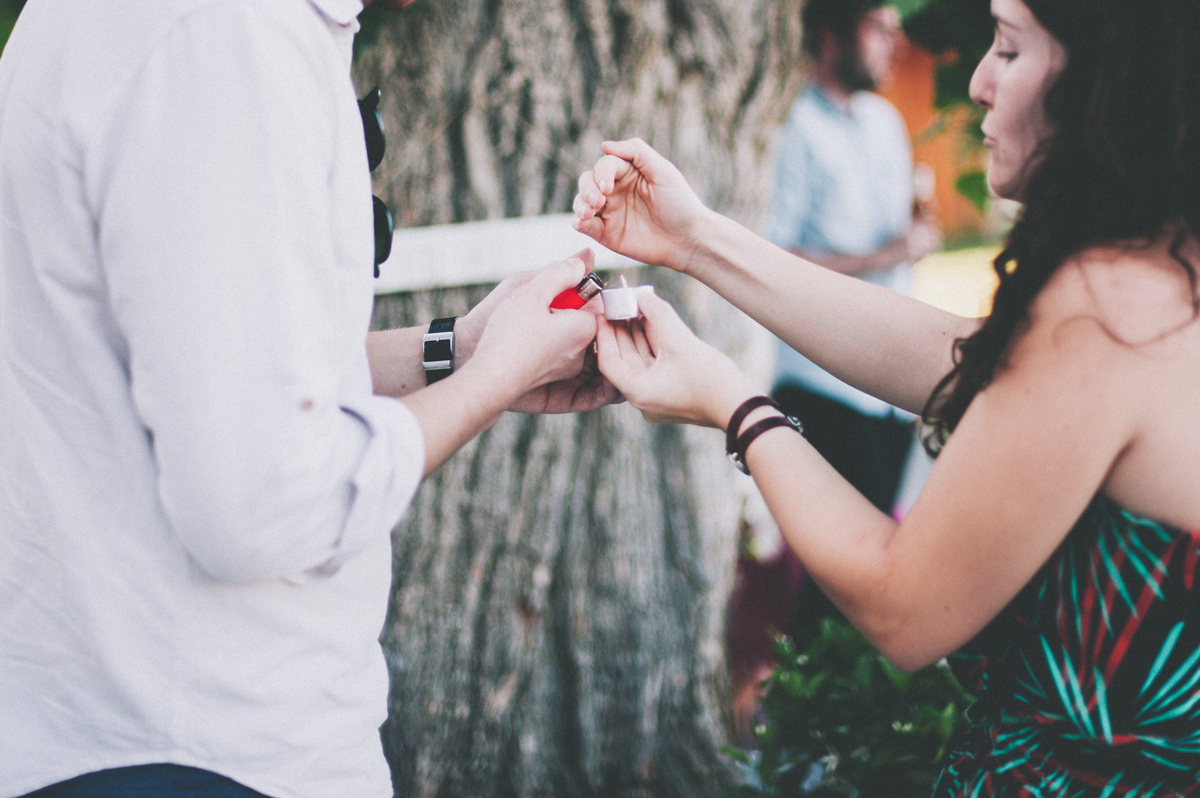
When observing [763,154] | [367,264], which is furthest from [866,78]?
[367,264]

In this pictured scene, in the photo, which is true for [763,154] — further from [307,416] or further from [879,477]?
[307,416]

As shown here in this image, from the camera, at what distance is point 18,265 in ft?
2.93

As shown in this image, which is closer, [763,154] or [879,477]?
[763,154]

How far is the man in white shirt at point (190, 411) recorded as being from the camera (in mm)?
784

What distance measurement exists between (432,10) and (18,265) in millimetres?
1555

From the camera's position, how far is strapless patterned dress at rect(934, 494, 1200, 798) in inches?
40.2

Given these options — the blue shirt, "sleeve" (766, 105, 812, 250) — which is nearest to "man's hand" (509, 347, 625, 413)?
the blue shirt

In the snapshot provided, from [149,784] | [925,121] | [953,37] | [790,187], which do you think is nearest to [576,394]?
[149,784]

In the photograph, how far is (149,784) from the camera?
0.90 metres

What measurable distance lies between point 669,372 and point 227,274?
749 millimetres

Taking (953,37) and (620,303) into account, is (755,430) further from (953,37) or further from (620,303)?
(953,37)

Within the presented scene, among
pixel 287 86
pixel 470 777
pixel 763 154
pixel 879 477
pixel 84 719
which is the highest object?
pixel 287 86

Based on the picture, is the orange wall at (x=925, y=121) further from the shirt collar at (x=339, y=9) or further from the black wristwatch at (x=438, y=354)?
the shirt collar at (x=339, y=9)

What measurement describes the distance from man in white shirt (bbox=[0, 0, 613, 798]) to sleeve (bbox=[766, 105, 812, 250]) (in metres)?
2.49
